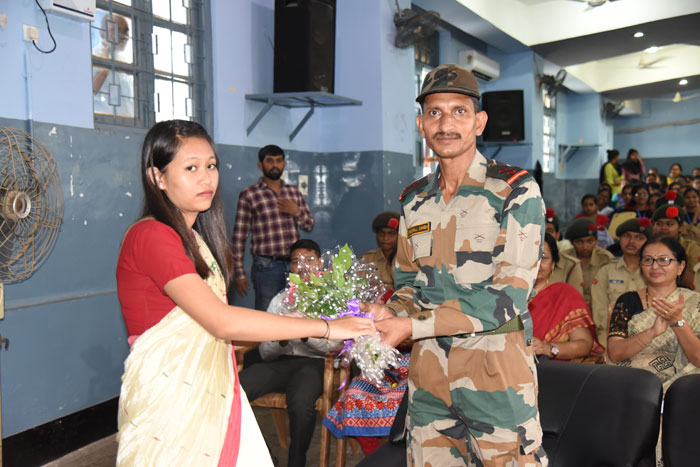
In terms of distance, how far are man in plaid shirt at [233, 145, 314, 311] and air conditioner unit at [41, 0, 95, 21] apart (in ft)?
5.39

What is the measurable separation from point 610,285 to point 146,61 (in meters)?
3.56

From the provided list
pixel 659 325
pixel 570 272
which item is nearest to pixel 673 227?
pixel 570 272

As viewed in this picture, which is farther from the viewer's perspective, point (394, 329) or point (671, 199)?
point (671, 199)

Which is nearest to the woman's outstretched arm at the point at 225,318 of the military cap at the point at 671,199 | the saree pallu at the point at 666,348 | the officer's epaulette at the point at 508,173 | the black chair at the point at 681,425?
the officer's epaulette at the point at 508,173

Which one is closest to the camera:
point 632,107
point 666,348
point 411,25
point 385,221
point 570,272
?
point 666,348

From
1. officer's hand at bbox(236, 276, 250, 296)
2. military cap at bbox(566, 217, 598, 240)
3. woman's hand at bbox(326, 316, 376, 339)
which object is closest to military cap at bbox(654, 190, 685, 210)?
military cap at bbox(566, 217, 598, 240)

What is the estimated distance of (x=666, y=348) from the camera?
3033mm

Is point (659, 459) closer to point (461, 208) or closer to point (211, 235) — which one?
point (461, 208)

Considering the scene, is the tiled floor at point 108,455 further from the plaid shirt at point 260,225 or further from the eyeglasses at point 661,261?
the eyeglasses at point 661,261

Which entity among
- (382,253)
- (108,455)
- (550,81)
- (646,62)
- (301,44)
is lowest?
(108,455)

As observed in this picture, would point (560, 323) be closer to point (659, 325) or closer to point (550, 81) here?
point (659, 325)

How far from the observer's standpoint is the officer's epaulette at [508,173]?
1767 millimetres

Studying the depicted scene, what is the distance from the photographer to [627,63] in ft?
46.0

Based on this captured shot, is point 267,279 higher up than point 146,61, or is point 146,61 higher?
point 146,61
